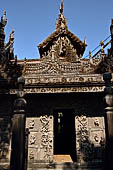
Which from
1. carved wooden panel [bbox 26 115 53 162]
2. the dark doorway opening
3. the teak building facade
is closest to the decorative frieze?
the teak building facade

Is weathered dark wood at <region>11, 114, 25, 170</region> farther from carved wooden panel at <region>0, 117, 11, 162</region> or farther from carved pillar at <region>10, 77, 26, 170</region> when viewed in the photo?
carved wooden panel at <region>0, 117, 11, 162</region>

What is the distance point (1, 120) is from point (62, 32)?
14382mm

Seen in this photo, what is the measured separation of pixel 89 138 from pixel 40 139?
2.41 metres

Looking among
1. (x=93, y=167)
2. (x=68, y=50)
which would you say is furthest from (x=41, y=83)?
(x=68, y=50)

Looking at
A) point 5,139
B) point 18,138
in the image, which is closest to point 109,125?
point 18,138

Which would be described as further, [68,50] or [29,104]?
[68,50]

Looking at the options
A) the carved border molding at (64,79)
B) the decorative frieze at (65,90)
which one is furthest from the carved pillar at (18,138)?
the carved border molding at (64,79)

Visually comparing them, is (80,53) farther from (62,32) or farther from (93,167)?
(93,167)

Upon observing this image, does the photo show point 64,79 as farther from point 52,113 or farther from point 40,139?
point 40,139

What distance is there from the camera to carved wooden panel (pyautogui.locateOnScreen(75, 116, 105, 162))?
7.61 metres

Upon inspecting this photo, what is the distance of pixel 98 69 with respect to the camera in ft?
36.7

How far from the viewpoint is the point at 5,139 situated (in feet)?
26.0

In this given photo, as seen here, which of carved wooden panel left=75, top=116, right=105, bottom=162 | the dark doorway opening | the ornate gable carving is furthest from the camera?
the ornate gable carving

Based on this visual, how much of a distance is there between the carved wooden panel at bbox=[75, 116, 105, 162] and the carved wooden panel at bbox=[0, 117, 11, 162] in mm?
3371
